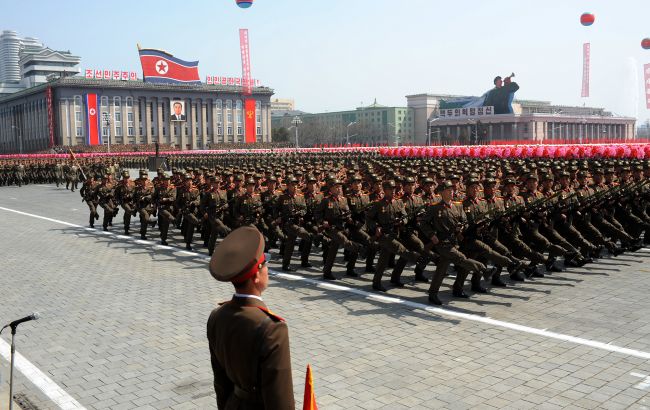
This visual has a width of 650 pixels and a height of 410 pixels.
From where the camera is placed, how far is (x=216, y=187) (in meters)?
13.8

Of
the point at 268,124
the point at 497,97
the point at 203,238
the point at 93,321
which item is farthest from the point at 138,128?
the point at 93,321

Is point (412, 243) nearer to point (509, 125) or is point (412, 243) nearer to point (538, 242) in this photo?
point (538, 242)

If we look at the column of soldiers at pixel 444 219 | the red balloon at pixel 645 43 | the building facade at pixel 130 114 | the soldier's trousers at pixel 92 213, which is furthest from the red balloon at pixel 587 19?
the building facade at pixel 130 114

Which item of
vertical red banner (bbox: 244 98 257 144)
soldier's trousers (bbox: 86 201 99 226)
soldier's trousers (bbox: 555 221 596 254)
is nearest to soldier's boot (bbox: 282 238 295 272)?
soldier's trousers (bbox: 555 221 596 254)

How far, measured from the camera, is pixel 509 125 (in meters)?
98.5

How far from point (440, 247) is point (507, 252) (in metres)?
1.16

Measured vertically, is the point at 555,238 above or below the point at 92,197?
below

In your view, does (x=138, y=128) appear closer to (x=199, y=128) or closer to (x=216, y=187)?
(x=199, y=128)

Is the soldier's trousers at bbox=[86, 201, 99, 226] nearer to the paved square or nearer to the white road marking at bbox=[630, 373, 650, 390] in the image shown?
the paved square

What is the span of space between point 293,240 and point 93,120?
8620 centimetres

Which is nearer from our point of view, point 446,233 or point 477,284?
point 446,233

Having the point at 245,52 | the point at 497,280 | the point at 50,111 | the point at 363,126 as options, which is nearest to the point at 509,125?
the point at 363,126

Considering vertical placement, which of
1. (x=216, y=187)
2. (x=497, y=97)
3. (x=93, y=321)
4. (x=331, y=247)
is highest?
(x=497, y=97)

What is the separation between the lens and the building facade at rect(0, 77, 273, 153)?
91.0 meters
